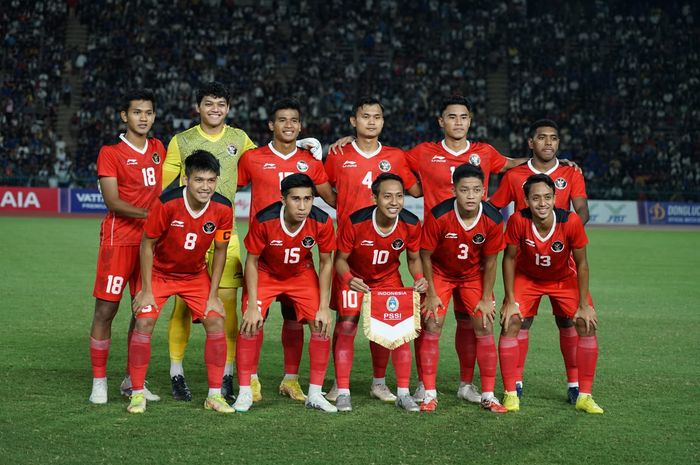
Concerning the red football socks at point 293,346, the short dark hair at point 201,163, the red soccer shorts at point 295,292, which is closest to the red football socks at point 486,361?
the red soccer shorts at point 295,292

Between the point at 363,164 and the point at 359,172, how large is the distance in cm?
7

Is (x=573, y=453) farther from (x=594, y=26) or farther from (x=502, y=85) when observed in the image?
(x=594, y=26)

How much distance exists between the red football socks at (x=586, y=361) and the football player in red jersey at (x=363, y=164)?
1.84m

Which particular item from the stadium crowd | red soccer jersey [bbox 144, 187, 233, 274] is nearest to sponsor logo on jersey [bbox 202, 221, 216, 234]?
red soccer jersey [bbox 144, 187, 233, 274]

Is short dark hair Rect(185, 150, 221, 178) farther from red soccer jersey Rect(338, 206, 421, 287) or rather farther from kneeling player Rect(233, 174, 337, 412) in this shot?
red soccer jersey Rect(338, 206, 421, 287)

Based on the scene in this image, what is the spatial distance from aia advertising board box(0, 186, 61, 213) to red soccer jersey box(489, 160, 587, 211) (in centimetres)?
2244

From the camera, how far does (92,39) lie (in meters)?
33.5

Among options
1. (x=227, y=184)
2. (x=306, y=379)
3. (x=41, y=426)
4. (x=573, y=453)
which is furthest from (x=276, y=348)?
(x=573, y=453)

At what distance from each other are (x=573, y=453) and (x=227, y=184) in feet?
11.0

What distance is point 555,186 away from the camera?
23.4 feet

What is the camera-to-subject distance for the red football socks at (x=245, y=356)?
21.6 feet

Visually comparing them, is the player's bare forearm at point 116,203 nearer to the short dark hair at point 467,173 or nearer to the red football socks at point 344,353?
the red football socks at point 344,353

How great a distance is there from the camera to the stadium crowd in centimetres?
3102

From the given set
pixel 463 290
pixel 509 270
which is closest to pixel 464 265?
pixel 463 290
